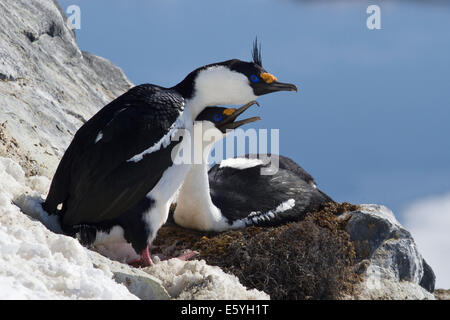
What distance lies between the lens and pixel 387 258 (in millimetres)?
7719

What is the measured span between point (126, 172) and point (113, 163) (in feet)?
0.52

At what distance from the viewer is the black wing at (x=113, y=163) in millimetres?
6406

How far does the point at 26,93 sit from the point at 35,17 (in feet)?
12.0

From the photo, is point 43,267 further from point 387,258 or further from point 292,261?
point 387,258

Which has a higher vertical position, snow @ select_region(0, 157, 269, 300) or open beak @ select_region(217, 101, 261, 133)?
open beak @ select_region(217, 101, 261, 133)

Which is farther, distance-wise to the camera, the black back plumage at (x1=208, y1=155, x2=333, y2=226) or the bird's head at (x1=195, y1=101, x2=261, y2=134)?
the black back plumage at (x1=208, y1=155, x2=333, y2=226)

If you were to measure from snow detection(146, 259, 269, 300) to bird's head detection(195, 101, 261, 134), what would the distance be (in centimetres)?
188

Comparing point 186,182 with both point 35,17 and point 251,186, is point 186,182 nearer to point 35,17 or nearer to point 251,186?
point 251,186

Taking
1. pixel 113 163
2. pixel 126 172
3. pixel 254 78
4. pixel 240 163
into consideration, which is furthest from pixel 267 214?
pixel 113 163

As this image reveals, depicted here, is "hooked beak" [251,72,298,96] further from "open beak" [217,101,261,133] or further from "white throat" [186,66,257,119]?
"open beak" [217,101,261,133]

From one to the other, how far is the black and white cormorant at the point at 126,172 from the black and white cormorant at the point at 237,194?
33.9 inches

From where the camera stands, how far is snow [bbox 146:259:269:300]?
5.39m

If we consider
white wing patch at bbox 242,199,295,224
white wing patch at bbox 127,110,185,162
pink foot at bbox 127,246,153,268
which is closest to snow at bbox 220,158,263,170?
white wing patch at bbox 242,199,295,224
